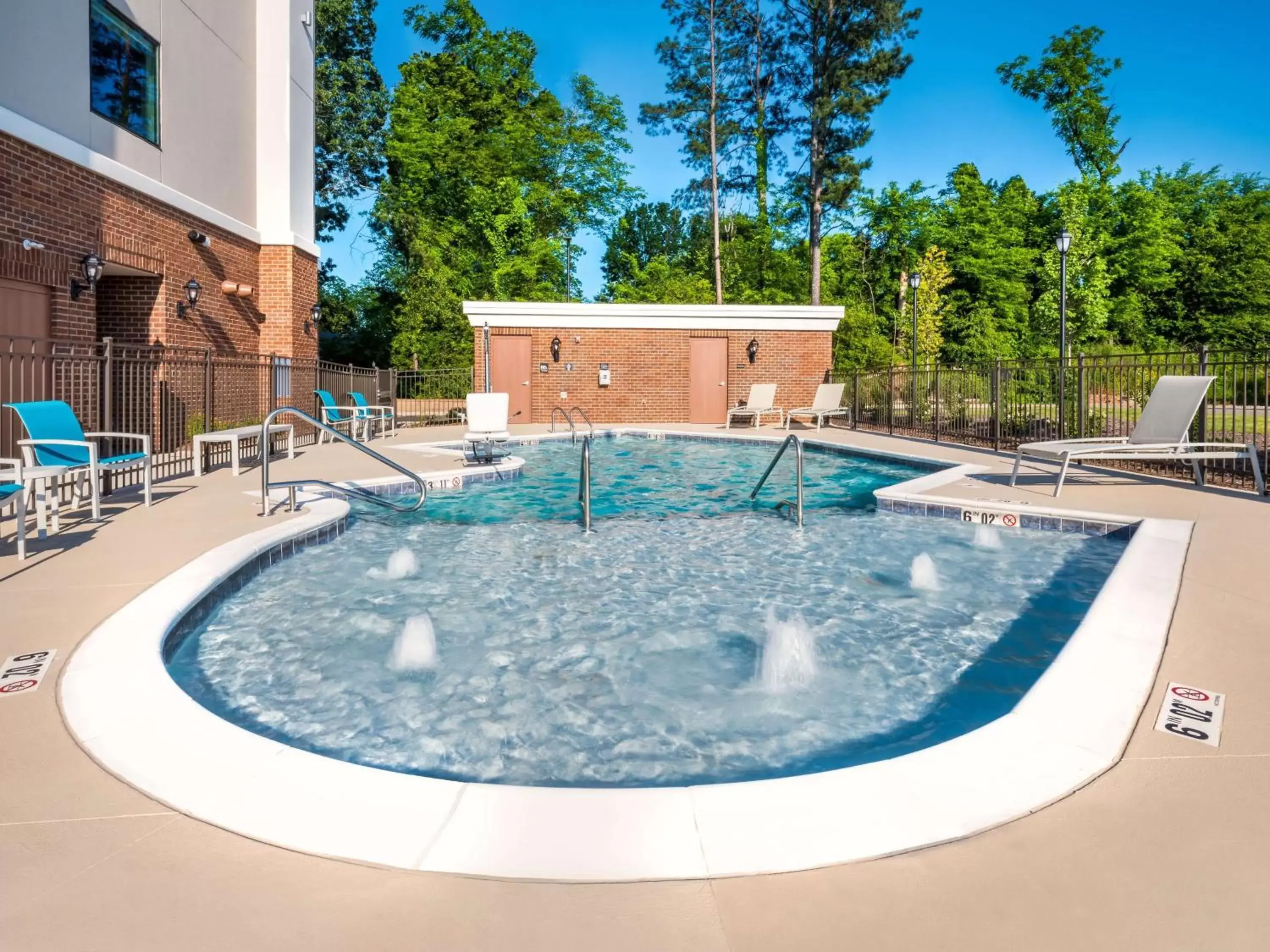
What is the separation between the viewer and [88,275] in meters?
9.76

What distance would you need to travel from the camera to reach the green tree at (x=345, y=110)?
31.1m

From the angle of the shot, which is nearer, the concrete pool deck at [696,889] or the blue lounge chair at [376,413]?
the concrete pool deck at [696,889]

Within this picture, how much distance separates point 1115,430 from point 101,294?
15.6m

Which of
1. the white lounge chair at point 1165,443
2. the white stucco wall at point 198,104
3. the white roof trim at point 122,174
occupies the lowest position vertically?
the white lounge chair at point 1165,443

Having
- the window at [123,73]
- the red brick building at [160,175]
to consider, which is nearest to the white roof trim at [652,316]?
the red brick building at [160,175]

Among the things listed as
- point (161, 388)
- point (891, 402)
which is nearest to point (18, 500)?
point (161, 388)

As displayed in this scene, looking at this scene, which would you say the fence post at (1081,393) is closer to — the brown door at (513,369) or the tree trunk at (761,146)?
the brown door at (513,369)

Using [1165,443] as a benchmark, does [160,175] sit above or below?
above

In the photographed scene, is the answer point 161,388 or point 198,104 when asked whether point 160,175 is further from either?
point 161,388

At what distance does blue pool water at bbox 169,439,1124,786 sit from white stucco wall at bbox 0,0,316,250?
658 cm

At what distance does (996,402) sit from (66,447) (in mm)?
12229

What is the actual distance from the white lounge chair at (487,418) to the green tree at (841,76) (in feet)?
63.4

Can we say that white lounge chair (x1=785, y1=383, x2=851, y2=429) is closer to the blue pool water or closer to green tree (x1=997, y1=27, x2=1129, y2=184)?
the blue pool water

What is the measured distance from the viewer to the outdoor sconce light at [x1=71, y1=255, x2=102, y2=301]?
9.67 metres
